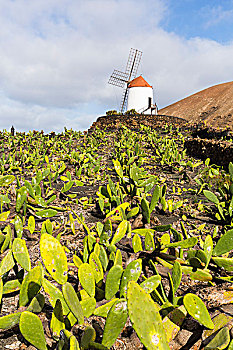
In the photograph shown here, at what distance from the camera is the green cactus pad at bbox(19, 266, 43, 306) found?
63.0 inches

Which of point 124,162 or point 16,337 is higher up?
point 124,162

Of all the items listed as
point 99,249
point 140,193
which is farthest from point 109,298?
point 140,193

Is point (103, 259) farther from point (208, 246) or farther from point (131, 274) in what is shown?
point (208, 246)

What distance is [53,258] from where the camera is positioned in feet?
5.59

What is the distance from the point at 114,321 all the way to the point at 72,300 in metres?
0.24

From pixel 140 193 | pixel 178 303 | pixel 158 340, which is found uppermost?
pixel 140 193

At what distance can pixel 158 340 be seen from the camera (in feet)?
3.84

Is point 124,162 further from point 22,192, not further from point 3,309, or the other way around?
point 3,309

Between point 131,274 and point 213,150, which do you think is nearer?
point 131,274

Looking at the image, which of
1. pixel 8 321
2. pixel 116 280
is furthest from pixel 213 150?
pixel 8 321

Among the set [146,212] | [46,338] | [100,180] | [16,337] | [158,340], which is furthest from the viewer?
[100,180]

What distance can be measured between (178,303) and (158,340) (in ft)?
2.03

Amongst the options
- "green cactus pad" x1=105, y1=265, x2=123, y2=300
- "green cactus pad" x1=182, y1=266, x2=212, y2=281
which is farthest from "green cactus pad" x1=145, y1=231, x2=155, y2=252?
"green cactus pad" x1=105, y1=265, x2=123, y2=300

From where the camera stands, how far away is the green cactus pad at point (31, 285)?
5.25ft
